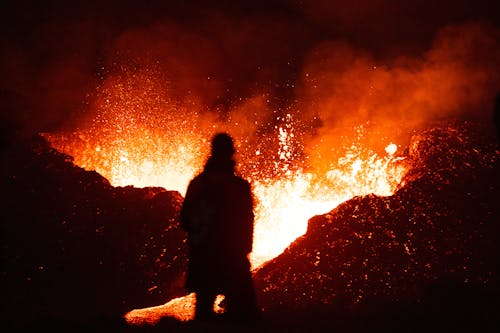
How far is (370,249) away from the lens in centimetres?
696

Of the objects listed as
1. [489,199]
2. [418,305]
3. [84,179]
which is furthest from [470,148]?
[84,179]

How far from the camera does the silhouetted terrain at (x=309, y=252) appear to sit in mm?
5371

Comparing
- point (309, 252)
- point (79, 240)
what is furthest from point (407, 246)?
point (79, 240)

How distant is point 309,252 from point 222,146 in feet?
11.3

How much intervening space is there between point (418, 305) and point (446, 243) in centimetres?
178

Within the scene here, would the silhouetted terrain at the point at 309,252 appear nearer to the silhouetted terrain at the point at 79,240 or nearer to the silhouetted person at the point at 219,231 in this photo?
the silhouetted terrain at the point at 79,240

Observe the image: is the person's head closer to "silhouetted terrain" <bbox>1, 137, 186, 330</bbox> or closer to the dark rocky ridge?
the dark rocky ridge

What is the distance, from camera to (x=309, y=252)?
705 centimetres

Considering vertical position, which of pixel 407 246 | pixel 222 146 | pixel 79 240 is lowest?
pixel 407 246

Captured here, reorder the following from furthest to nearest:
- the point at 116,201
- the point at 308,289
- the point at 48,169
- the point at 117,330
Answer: the point at 48,169
the point at 116,201
the point at 308,289
the point at 117,330

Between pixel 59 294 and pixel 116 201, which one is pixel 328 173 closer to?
pixel 116 201

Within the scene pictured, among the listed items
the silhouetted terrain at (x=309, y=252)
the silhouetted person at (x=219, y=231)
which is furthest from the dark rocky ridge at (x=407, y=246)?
the silhouetted person at (x=219, y=231)

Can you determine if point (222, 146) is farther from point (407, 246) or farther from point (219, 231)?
point (407, 246)

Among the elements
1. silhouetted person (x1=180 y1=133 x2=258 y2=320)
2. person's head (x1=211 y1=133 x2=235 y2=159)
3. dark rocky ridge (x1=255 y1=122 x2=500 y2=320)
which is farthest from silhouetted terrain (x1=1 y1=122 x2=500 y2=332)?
person's head (x1=211 y1=133 x2=235 y2=159)
